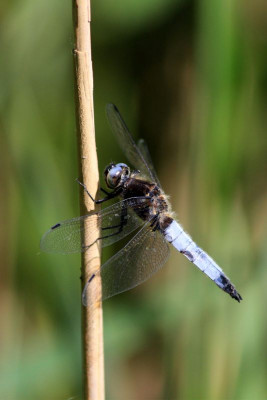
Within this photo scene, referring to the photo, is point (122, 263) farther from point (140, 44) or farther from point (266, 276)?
point (140, 44)

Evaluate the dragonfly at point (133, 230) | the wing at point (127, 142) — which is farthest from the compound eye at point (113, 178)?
the wing at point (127, 142)

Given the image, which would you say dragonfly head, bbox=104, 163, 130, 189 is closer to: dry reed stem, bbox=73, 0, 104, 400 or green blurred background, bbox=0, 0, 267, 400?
green blurred background, bbox=0, 0, 267, 400

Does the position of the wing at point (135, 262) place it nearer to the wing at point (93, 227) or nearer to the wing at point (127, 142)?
the wing at point (93, 227)

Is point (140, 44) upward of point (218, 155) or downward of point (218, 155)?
upward

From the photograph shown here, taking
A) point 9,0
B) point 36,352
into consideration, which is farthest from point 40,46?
point 36,352

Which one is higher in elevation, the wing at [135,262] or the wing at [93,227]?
the wing at [93,227]

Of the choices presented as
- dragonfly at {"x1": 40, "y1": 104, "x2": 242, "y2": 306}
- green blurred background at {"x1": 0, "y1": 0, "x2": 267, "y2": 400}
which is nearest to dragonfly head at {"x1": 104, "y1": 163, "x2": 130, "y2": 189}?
dragonfly at {"x1": 40, "y1": 104, "x2": 242, "y2": 306}
